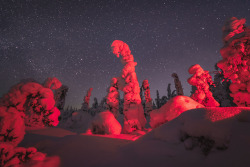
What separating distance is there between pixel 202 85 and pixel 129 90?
19.9 ft

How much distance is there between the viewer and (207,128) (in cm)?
228

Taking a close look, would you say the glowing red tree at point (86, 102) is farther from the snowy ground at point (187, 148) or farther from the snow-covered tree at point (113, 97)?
the snowy ground at point (187, 148)

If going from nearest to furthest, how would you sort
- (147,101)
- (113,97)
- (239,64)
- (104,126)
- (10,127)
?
(10,127) → (239,64) → (104,126) → (113,97) → (147,101)

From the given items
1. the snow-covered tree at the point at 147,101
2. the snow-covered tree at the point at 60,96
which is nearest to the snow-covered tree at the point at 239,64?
the snow-covered tree at the point at 147,101

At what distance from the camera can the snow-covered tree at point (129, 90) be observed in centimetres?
1131

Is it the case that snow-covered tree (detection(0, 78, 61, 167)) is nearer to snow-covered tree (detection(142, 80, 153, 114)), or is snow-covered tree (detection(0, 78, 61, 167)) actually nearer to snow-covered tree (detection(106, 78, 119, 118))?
snow-covered tree (detection(106, 78, 119, 118))

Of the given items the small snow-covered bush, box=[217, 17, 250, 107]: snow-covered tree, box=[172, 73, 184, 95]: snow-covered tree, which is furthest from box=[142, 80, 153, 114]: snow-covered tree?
the small snow-covered bush

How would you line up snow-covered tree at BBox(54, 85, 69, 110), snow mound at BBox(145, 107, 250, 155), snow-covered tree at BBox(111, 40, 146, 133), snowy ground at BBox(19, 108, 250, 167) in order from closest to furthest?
snowy ground at BBox(19, 108, 250, 167)
snow mound at BBox(145, 107, 250, 155)
snow-covered tree at BBox(111, 40, 146, 133)
snow-covered tree at BBox(54, 85, 69, 110)

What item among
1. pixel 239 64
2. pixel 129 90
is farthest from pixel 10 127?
pixel 239 64

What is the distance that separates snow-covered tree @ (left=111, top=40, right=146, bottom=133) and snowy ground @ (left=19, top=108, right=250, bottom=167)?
830 cm

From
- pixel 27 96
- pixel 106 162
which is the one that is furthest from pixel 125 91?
pixel 106 162

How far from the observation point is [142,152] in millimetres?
2709

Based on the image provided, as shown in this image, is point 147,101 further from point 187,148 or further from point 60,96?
point 187,148

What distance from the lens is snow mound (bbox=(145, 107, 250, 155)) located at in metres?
2.13
